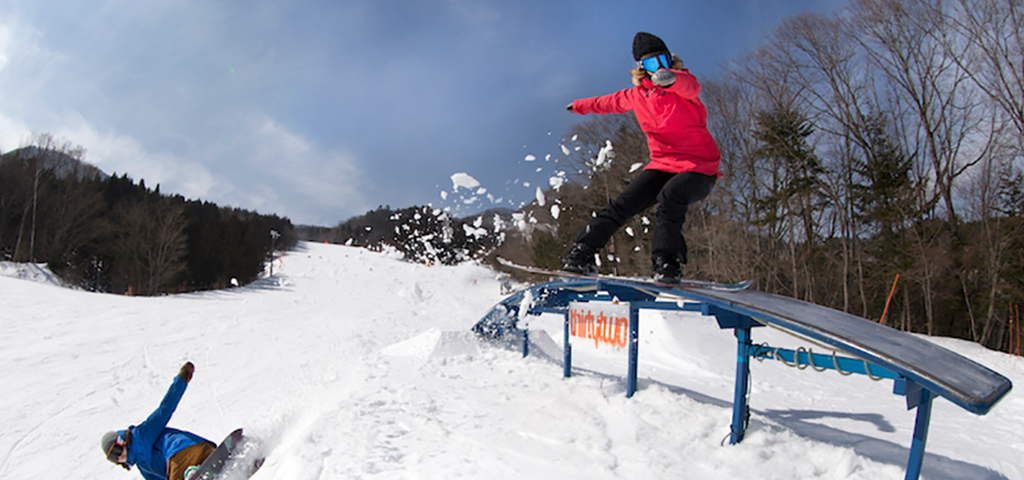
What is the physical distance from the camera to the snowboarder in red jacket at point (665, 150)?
3.10 m

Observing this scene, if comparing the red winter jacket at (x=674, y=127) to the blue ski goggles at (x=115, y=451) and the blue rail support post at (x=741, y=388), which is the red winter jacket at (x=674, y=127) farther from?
the blue ski goggles at (x=115, y=451)

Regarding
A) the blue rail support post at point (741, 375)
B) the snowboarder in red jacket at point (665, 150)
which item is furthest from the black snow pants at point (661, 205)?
the blue rail support post at point (741, 375)

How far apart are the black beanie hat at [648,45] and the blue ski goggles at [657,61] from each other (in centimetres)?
4

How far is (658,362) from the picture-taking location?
8805 mm

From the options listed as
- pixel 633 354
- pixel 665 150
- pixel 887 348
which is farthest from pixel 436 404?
pixel 887 348

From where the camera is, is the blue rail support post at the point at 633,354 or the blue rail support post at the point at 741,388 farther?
the blue rail support post at the point at 633,354

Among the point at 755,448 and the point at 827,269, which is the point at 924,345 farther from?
the point at 827,269

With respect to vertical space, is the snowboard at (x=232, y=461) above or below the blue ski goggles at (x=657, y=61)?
below

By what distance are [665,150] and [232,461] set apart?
4.23 metres

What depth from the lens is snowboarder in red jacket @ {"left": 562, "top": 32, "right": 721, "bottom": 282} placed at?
3104 millimetres

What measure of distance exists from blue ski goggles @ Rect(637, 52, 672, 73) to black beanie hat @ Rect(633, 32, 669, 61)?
0.04 meters

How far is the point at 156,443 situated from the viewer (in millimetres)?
3859

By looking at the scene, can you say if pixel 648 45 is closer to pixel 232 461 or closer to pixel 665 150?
pixel 665 150

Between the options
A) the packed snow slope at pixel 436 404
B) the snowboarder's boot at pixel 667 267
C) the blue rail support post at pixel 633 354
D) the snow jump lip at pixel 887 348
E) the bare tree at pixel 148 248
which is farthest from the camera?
the bare tree at pixel 148 248
